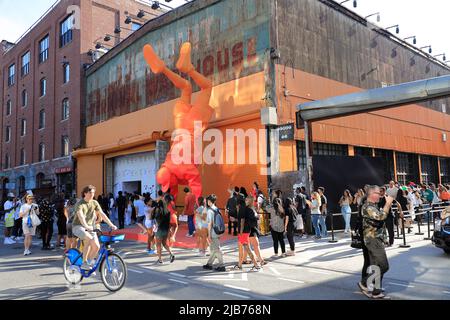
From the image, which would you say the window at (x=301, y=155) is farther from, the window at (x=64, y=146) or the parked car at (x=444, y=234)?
the window at (x=64, y=146)

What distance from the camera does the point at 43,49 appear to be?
34.9 m

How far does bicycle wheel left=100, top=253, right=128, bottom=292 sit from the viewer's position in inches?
260

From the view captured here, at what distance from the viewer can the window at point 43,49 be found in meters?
34.2

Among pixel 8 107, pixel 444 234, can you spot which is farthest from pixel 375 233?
pixel 8 107

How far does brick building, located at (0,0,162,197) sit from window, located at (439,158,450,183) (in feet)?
85.1

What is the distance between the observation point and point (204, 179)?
19.0 meters

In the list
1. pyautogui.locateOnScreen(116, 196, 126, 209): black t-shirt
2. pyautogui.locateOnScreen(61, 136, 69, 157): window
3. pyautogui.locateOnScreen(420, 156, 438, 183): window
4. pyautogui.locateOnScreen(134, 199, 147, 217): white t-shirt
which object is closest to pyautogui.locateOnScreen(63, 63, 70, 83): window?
pyautogui.locateOnScreen(61, 136, 69, 157): window

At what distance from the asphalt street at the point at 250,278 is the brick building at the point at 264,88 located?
561 centimetres

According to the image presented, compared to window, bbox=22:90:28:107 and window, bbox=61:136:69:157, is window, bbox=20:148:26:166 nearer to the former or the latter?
window, bbox=22:90:28:107

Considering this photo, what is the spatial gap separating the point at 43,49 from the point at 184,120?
24421mm
